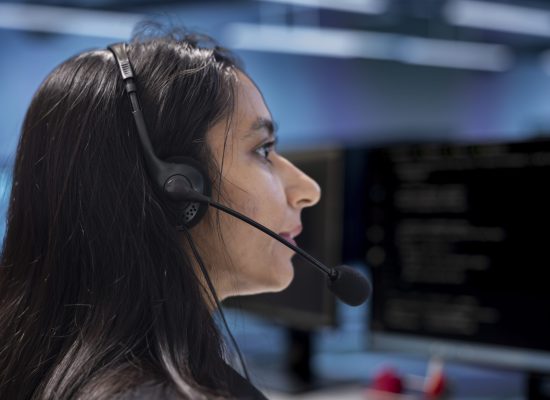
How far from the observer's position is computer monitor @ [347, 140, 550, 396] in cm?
129

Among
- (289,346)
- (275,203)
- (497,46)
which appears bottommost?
(289,346)

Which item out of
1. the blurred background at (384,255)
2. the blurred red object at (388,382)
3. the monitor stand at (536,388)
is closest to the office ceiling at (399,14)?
the blurred background at (384,255)

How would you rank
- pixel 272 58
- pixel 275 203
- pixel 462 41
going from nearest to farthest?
1. pixel 275 203
2. pixel 272 58
3. pixel 462 41

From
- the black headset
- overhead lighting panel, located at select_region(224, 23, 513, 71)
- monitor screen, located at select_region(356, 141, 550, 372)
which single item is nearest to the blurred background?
monitor screen, located at select_region(356, 141, 550, 372)

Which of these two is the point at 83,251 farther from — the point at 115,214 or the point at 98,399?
the point at 98,399

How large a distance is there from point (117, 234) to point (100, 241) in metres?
0.02

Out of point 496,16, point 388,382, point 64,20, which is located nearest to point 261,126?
point 388,382

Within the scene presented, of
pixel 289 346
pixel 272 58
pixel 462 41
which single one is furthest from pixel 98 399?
pixel 462 41

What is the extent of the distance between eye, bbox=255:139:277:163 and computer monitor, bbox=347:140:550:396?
0.57 meters

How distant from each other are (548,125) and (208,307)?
486 cm

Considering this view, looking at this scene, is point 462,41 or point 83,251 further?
point 462,41

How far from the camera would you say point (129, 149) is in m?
0.79

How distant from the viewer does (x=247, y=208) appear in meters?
0.89

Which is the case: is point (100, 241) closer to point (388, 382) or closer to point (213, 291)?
point (213, 291)
